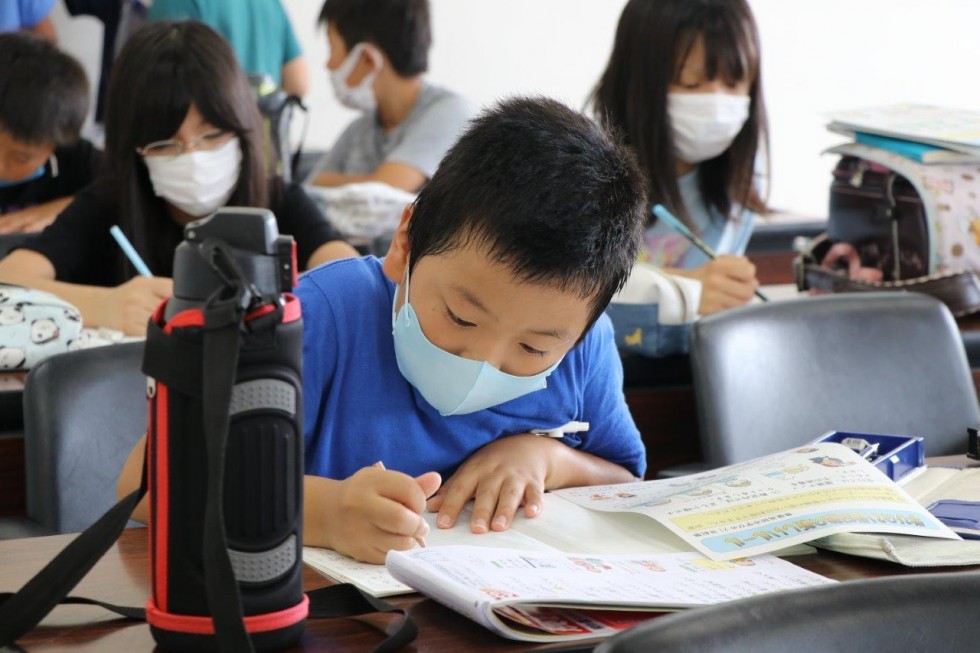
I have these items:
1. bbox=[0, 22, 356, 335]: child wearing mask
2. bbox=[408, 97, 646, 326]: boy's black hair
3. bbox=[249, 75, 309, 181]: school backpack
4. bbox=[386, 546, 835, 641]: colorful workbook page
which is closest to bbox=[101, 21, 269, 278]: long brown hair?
bbox=[0, 22, 356, 335]: child wearing mask

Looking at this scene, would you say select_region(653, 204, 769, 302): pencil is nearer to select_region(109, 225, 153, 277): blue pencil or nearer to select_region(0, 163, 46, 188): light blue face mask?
select_region(109, 225, 153, 277): blue pencil

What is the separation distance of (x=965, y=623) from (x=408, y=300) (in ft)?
1.78

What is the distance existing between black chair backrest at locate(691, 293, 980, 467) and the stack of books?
1.73 feet

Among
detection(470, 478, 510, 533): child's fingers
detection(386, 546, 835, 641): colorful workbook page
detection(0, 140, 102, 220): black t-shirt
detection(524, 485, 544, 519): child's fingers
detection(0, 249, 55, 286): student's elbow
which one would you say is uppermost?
detection(386, 546, 835, 641): colorful workbook page

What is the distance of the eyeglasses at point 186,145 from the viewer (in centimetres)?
214

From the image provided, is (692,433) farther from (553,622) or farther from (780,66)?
(780,66)

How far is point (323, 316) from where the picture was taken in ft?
3.81

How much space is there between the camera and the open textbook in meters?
0.95

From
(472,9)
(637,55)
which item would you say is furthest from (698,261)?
(472,9)

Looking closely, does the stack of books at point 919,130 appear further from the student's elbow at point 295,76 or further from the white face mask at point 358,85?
the student's elbow at point 295,76

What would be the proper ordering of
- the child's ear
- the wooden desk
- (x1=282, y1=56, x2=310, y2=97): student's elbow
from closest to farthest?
the wooden desk, the child's ear, (x1=282, y1=56, x2=310, y2=97): student's elbow

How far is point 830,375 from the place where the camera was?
5.67 ft

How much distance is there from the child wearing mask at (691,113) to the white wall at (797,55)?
234 cm

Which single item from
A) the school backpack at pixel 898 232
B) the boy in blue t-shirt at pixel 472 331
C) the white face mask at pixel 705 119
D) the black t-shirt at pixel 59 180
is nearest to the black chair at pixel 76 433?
the boy in blue t-shirt at pixel 472 331
